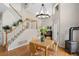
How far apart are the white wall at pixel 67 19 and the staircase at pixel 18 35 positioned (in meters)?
0.44

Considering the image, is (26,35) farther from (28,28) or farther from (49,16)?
(49,16)

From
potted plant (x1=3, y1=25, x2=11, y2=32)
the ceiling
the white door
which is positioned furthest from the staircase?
the white door

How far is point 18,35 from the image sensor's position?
193 cm

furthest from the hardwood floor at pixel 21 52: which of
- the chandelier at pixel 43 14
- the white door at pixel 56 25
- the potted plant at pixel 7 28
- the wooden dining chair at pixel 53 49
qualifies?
the chandelier at pixel 43 14

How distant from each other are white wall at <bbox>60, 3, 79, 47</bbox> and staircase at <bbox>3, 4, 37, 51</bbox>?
44cm

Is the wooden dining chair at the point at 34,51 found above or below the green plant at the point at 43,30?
below

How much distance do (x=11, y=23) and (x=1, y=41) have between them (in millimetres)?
295

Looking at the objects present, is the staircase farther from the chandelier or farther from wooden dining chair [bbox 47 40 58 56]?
wooden dining chair [bbox 47 40 58 56]

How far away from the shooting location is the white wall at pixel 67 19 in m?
1.93

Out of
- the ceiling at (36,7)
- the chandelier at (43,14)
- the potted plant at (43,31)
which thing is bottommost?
the potted plant at (43,31)

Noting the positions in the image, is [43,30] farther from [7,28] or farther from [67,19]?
[7,28]

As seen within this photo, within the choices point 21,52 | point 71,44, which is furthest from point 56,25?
point 21,52

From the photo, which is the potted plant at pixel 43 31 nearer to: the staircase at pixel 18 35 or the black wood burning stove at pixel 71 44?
the staircase at pixel 18 35

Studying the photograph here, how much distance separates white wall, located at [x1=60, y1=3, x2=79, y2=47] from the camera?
1.93 metres
